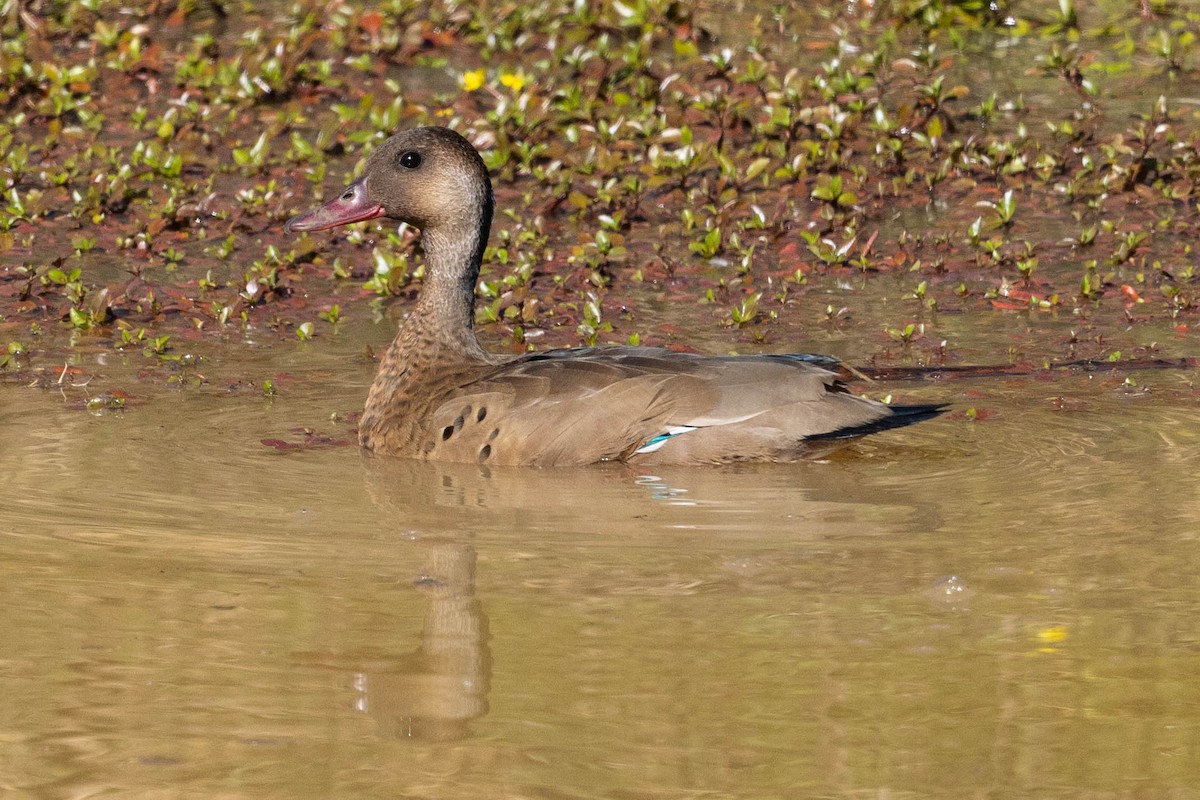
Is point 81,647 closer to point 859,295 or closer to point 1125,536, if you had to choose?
point 1125,536

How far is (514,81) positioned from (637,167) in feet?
4.27

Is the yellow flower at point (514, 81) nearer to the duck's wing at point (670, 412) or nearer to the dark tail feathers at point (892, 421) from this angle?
the duck's wing at point (670, 412)

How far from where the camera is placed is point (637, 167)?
12.1 metres

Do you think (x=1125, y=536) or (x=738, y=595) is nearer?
(x=738, y=595)

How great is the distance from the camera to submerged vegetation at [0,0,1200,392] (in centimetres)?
996

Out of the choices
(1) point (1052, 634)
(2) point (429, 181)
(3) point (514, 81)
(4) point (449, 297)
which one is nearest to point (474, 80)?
(3) point (514, 81)

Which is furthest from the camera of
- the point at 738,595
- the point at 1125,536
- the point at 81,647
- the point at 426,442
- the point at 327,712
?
the point at 426,442

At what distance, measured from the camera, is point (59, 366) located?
9.05 metres

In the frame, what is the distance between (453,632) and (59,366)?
13.3ft

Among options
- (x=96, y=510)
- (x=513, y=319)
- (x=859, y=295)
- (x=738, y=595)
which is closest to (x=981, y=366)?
(x=859, y=295)

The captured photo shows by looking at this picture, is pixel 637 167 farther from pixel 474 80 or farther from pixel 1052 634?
pixel 1052 634

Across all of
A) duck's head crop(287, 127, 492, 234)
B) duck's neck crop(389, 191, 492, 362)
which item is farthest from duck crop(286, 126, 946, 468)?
duck's head crop(287, 127, 492, 234)

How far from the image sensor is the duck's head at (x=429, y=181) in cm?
864

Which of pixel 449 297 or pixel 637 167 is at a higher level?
pixel 637 167
